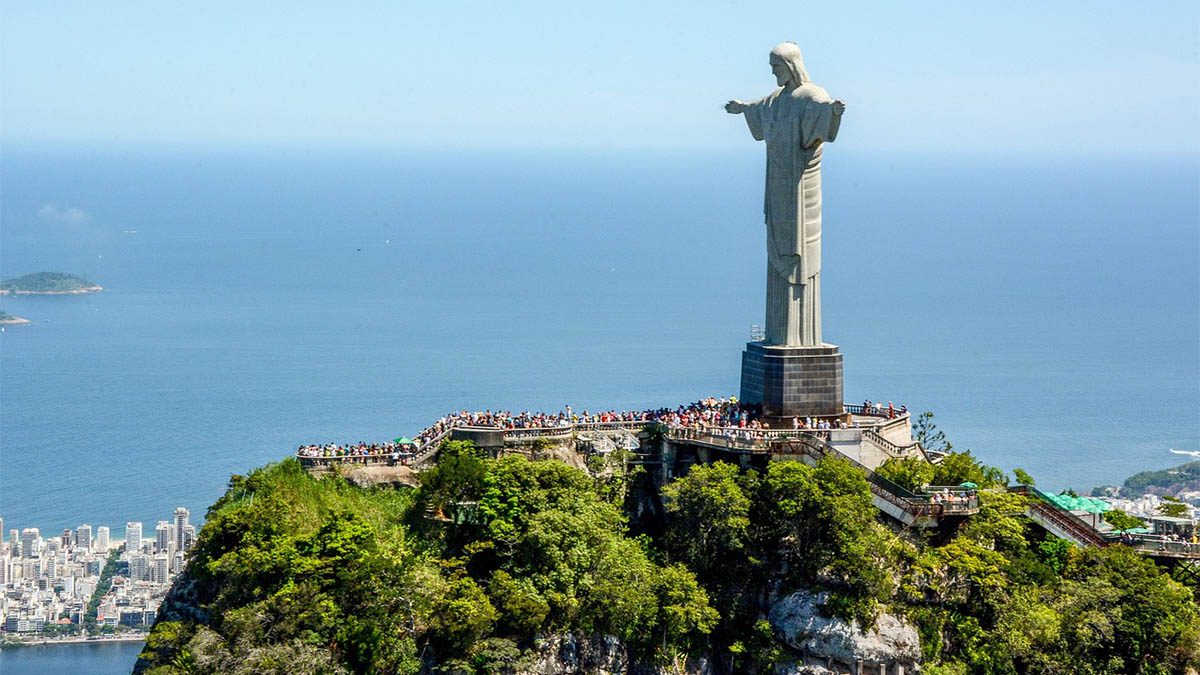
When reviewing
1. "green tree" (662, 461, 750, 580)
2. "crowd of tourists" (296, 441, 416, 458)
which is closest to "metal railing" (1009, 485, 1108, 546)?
"green tree" (662, 461, 750, 580)

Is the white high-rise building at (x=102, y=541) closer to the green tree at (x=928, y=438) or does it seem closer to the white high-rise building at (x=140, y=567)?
the white high-rise building at (x=140, y=567)

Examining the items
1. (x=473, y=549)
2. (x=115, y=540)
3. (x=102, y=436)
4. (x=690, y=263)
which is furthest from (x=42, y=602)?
(x=690, y=263)

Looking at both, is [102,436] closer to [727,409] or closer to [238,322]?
[238,322]

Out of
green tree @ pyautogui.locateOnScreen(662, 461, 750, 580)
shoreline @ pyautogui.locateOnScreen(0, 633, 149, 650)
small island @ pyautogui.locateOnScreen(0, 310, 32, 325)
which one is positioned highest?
small island @ pyautogui.locateOnScreen(0, 310, 32, 325)

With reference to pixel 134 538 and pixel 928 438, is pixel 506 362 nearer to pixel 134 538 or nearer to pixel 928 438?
pixel 134 538

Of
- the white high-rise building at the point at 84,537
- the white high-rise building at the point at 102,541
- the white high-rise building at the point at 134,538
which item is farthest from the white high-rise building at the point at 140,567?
the white high-rise building at the point at 84,537

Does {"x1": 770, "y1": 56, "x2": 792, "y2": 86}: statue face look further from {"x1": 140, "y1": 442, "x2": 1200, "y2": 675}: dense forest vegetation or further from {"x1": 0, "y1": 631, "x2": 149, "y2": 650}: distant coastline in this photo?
{"x1": 0, "y1": 631, "x2": 149, "y2": 650}: distant coastline

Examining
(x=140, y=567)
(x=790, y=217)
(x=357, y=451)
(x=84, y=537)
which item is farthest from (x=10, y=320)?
(x=790, y=217)
